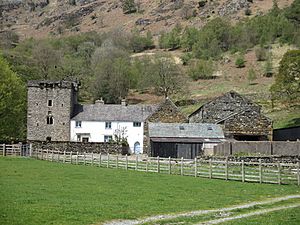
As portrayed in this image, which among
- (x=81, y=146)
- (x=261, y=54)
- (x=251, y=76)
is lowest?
(x=81, y=146)

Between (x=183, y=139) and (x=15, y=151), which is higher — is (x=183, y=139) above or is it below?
above

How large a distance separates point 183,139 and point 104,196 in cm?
3487

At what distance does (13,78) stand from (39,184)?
43.0m

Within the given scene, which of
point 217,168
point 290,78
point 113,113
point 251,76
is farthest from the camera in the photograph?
point 251,76

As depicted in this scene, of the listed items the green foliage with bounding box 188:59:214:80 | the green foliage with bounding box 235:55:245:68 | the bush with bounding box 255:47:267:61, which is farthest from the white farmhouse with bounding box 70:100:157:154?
the bush with bounding box 255:47:267:61

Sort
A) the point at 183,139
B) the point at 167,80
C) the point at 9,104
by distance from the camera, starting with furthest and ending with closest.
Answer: the point at 167,80, the point at 9,104, the point at 183,139

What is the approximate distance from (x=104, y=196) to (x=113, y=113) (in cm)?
4884

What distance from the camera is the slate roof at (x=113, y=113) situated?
69.4 meters

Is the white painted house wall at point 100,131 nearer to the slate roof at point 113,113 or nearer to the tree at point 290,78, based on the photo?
the slate roof at point 113,113

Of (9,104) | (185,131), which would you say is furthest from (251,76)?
(9,104)

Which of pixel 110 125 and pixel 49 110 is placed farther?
pixel 49 110

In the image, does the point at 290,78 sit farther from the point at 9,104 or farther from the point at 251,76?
the point at 251,76

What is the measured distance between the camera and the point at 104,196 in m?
21.8

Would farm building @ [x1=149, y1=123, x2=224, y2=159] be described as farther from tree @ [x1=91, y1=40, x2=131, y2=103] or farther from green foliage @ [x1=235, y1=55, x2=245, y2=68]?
green foliage @ [x1=235, y1=55, x2=245, y2=68]
